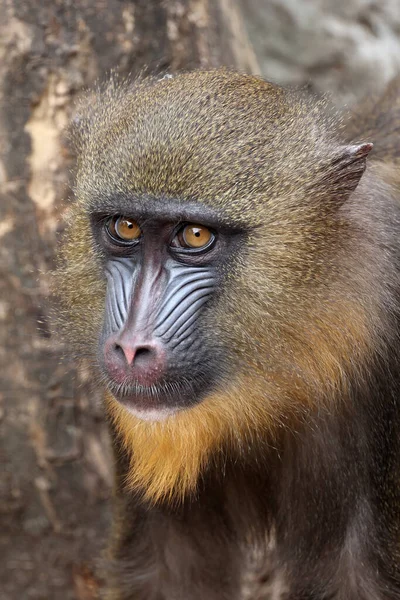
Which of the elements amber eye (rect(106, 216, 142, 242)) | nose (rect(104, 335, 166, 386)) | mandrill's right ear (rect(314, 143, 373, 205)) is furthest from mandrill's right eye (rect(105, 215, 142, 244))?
mandrill's right ear (rect(314, 143, 373, 205))

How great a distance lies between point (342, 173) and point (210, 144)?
1.50ft

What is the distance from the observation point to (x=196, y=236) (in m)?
3.09

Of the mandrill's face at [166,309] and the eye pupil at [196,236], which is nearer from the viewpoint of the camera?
the mandrill's face at [166,309]

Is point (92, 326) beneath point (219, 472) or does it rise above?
above

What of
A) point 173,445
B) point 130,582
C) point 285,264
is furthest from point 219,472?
point 285,264

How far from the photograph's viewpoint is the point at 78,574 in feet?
17.2

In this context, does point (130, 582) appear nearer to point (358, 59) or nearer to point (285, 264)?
point (285, 264)

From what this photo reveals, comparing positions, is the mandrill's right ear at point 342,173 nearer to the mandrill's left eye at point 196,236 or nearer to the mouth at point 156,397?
the mandrill's left eye at point 196,236

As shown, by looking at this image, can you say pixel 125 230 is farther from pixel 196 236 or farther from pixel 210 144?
pixel 210 144

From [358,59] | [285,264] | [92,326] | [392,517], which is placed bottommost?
[392,517]

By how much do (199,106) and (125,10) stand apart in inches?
67.7

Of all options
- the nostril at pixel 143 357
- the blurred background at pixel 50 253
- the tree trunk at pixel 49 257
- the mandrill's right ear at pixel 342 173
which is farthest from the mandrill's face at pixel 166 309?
the tree trunk at pixel 49 257

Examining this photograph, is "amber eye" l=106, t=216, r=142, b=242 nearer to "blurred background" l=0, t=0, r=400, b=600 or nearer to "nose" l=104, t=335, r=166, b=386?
"nose" l=104, t=335, r=166, b=386

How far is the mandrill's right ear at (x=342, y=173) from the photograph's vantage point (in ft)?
10.1
